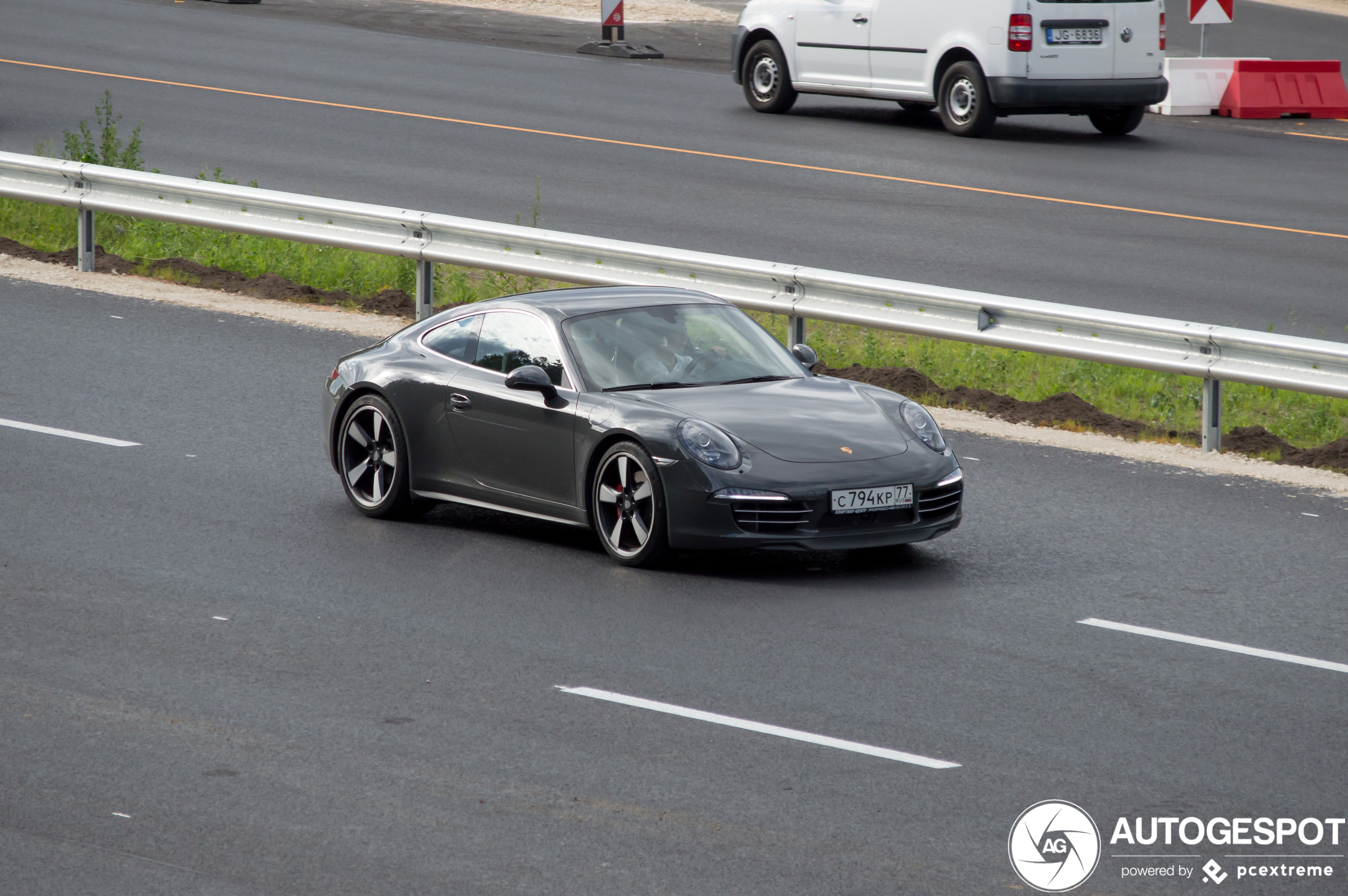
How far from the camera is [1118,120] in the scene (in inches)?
961

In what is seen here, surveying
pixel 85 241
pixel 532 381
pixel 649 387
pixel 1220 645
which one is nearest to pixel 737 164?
pixel 85 241

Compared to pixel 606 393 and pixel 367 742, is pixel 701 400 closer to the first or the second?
pixel 606 393

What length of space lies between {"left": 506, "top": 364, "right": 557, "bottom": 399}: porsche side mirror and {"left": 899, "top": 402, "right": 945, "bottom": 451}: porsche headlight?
1740mm

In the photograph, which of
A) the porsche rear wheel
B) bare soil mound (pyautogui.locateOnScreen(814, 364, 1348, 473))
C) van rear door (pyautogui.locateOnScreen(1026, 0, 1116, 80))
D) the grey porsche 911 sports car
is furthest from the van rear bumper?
the porsche rear wheel

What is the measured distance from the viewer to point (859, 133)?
24406mm

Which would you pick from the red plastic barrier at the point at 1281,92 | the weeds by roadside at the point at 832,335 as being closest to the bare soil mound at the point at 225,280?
the weeds by roadside at the point at 832,335

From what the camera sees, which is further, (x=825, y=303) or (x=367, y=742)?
(x=825, y=303)

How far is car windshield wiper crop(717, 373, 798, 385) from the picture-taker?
9.73m

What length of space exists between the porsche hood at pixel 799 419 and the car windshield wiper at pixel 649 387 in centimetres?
7

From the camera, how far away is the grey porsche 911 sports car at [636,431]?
8.92 metres

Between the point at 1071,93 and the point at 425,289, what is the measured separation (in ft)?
35.2

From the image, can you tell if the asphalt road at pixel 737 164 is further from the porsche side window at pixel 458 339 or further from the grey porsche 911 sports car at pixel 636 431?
the porsche side window at pixel 458 339

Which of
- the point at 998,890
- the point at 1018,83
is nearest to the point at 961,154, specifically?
the point at 1018,83

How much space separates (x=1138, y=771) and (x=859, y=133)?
60.9ft
